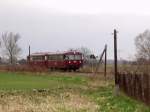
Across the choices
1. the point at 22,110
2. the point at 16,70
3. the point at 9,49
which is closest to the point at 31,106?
the point at 22,110

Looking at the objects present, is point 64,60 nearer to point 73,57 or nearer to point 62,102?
point 73,57

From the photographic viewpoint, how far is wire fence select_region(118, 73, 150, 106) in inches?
746

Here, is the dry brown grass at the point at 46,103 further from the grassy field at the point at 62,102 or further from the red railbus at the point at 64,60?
the red railbus at the point at 64,60

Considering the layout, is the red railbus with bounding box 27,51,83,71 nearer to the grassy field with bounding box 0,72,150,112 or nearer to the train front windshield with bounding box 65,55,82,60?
the train front windshield with bounding box 65,55,82,60

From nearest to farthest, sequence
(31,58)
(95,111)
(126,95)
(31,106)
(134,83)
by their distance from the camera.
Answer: (95,111) → (31,106) → (134,83) → (126,95) → (31,58)

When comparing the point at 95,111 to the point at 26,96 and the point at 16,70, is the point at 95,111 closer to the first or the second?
the point at 26,96

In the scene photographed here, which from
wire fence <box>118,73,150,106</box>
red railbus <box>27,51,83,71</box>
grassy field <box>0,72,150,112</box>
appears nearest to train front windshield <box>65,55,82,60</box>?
red railbus <box>27,51,83,71</box>

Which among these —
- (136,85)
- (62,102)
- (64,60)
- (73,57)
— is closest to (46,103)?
(62,102)

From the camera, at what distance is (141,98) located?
19797mm

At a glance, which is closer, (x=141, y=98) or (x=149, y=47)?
(x=141, y=98)

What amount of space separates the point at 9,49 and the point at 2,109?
92.0 m

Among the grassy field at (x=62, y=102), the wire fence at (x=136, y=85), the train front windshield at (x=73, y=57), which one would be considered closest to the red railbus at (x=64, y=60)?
the train front windshield at (x=73, y=57)

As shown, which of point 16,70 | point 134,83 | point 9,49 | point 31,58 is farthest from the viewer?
point 9,49

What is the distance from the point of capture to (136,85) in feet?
68.2
